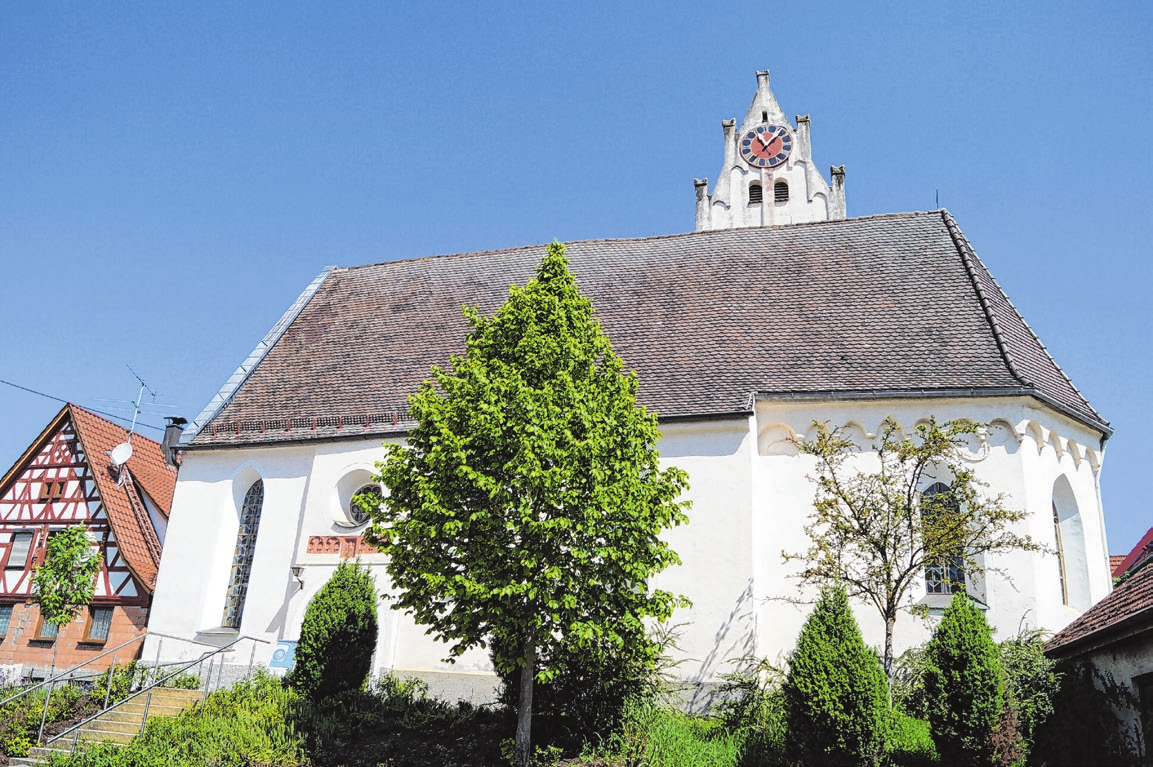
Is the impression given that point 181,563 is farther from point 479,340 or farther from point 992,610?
point 992,610

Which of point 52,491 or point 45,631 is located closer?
point 45,631

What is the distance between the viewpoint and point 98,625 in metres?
21.8

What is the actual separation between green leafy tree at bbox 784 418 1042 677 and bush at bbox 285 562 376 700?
742 centimetres

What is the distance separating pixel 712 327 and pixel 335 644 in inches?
409

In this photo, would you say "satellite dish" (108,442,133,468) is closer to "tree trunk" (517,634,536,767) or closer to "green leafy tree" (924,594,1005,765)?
"tree trunk" (517,634,536,767)

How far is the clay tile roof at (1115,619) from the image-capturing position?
1064 cm

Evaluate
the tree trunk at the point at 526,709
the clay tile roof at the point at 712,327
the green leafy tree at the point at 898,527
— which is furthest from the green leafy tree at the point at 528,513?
the clay tile roof at the point at 712,327

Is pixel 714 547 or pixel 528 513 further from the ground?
pixel 714 547

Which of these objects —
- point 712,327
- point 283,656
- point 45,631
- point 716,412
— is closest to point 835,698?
point 716,412

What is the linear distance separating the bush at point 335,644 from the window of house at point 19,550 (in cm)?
1127

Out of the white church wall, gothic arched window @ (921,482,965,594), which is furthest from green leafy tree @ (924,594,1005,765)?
the white church wall

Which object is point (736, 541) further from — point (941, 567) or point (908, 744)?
point (908, 744)

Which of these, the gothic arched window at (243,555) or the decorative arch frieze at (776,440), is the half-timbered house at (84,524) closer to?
the gothic arched window at (243,555)

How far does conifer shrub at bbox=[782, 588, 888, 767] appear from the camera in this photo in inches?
448
